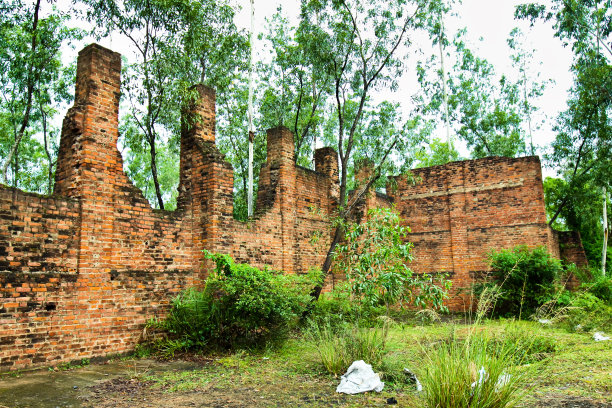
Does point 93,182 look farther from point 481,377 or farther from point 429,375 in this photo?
point 481,377

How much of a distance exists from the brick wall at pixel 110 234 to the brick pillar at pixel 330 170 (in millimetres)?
947

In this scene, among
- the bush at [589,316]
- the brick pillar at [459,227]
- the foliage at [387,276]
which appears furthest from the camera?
the brick pillar at [459,227]

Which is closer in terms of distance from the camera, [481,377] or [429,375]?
[481,377]

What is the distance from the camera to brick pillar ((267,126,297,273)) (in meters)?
10.8

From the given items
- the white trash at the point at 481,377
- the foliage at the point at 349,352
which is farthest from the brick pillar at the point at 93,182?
the white trash at the point at 481,377

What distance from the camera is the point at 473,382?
350 cm

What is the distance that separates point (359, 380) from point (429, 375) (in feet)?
5.85

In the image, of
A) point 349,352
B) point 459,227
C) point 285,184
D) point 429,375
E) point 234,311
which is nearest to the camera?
point 429,375

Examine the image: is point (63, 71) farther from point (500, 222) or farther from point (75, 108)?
point (500, 222)

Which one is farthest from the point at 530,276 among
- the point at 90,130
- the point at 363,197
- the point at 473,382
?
the point at 90,130

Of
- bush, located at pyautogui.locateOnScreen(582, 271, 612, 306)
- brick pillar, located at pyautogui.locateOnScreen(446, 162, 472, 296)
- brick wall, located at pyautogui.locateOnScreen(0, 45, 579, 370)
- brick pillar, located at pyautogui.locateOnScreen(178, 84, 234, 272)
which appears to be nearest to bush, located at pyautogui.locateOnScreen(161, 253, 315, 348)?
brick wall, located at pyautogui.locateOnScreen(0, 45, 579, 370)

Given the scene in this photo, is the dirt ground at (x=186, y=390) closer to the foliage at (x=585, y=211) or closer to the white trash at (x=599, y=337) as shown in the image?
the white trash at (x=599, y=337)

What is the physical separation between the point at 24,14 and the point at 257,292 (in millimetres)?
9876

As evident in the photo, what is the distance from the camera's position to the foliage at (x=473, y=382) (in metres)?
3.35
